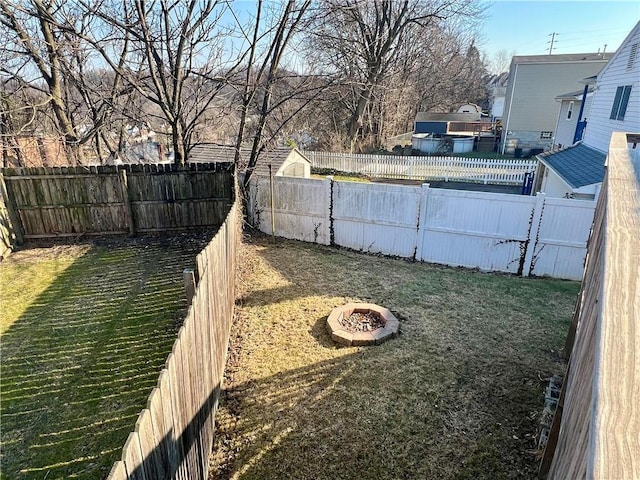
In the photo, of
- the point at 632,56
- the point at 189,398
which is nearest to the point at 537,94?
the point at 632,56

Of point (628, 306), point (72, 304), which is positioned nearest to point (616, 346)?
point (628, 306)

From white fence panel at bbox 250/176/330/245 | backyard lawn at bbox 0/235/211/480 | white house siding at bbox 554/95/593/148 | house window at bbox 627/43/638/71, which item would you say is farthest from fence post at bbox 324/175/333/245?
white house siding at bbox 554/95/593/148

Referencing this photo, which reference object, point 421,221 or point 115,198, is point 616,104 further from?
point 115,198

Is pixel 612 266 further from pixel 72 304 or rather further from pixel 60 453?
pixel 72 304

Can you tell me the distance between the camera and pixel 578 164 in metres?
11.4

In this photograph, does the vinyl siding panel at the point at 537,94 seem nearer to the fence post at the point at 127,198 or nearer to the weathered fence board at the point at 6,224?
the fence post at the point at 127,198

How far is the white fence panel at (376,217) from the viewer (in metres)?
8.67

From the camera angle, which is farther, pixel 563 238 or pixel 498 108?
pixel 498 108

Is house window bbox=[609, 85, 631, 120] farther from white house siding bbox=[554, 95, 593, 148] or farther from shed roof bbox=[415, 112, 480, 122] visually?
shed roof bbox=[415, 112, 480, 122]

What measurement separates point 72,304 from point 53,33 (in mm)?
8082

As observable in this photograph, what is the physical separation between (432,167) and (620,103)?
30.4 feet

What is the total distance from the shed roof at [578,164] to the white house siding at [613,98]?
0.42 meters

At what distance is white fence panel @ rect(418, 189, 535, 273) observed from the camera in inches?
312

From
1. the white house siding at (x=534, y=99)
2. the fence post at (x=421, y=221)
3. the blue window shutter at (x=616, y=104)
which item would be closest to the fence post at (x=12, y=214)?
the fence post at (x=421, y=221)
